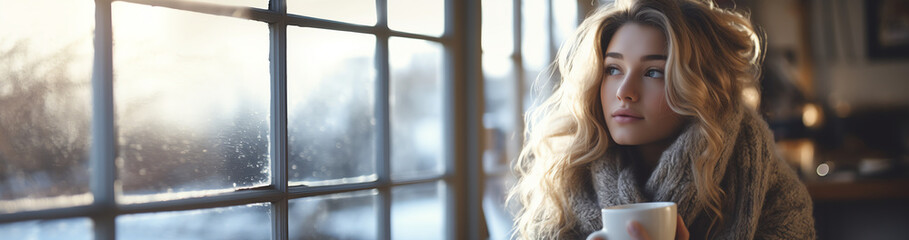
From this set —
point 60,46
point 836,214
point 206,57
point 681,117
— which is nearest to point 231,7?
point 206,57

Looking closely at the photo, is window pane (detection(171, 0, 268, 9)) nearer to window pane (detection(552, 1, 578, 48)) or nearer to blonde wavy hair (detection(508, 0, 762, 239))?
blonde wavy hair (detection(508, 0, 762, 239))

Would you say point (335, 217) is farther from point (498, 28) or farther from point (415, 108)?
point (498, 28)

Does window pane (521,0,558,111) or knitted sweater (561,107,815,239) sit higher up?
window pane (521,0,558,111)

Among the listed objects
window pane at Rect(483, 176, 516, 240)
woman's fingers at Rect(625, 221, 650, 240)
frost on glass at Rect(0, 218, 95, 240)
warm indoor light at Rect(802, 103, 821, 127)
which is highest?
warm indoor light at Rect(802, 103, 821, 127)

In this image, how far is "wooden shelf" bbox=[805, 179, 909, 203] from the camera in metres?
2.53

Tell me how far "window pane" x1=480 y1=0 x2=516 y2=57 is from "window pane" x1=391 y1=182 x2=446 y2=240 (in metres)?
0.32

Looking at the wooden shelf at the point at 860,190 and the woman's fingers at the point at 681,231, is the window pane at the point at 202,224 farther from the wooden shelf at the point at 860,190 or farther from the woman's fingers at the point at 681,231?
the wooden shelf at the point at 860,190

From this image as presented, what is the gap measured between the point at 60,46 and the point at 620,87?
2.36 ft

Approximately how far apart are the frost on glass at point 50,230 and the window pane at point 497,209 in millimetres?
764

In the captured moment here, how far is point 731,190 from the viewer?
0.95 m

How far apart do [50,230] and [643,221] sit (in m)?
0.66

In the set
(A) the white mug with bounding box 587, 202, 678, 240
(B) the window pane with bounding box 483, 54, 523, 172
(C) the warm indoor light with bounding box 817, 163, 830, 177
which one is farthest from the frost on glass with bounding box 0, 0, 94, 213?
(C) the warm indoor light with bounding box 817, 163, 830, 177

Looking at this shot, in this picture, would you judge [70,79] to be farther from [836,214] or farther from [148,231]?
[836,214]

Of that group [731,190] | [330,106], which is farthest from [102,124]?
[731,190]
